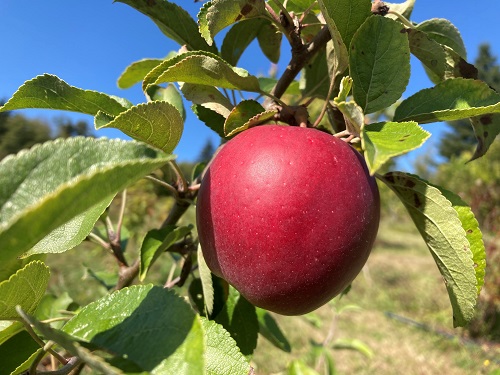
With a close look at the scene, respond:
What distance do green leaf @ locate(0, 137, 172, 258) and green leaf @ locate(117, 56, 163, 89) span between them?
49 cm

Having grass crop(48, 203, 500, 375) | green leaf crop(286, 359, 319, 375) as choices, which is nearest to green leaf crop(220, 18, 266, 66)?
green leaf crop(286, 359, 319, 375)

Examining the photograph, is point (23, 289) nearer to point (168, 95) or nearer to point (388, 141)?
point (388, 141)

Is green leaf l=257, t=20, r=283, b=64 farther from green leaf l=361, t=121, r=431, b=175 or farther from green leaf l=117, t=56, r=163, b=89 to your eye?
green leaf l=361, t=121, r=431, b=175

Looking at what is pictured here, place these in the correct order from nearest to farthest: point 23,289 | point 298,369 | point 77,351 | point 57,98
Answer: point 77,351, point 23,289, point 57,98, point 298,369

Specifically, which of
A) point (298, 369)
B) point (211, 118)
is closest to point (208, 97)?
point (211, 118)

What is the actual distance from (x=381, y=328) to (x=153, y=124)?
4163 millimetres

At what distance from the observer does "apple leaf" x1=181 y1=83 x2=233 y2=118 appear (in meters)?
0.64

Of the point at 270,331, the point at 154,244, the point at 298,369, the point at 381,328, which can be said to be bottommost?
the point at 381,328

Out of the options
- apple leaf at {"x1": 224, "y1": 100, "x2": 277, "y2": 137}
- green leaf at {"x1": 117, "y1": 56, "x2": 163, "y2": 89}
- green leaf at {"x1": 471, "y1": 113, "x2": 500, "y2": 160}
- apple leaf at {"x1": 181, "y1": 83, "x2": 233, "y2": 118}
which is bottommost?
green leaf at {"x1": 471, "y1": 113, "x2": 500, "y2": 160}

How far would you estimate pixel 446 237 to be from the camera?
55 centimetres

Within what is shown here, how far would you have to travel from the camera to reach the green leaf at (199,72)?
0.52 m

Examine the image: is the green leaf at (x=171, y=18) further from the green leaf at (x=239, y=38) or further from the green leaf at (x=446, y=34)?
the green leaf at (x=446, y=34)

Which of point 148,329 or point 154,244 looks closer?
point 148,329

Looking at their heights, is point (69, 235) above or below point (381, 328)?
above
